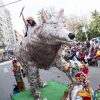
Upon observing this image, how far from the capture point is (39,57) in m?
5.16

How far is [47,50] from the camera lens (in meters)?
4.71

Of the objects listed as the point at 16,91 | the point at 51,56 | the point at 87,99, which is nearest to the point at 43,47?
the point at 51,56

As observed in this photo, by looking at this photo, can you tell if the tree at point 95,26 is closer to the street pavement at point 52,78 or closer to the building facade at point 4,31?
the street pavement at point 52,78

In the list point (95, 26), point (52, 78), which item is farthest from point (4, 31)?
point (52, 78)

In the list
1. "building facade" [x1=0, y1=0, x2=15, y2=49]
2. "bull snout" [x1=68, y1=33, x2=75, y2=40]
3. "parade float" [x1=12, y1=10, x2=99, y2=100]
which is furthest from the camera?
"building facade" [x1=0, y1=0, x2=15, y2=49]

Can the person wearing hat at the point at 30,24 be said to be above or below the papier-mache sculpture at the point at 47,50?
above

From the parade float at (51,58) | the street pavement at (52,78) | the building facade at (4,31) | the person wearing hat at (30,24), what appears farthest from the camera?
the building facade at (4,31)

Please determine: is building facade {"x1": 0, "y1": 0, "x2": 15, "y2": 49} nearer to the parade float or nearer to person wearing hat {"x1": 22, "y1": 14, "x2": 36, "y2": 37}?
the parade float

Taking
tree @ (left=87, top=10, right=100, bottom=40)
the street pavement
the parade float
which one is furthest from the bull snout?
tree @ (left=87, top=10, right=100, bottom=40)

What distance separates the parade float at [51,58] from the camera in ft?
13.6

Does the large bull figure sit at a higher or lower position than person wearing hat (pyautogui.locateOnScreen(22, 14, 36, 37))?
lower

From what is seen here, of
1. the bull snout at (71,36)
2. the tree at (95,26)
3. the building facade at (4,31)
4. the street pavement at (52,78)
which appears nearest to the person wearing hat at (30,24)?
the bull snout at (71,36)

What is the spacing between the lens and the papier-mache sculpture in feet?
13.7

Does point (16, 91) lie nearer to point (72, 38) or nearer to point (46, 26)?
point (46, 26)
